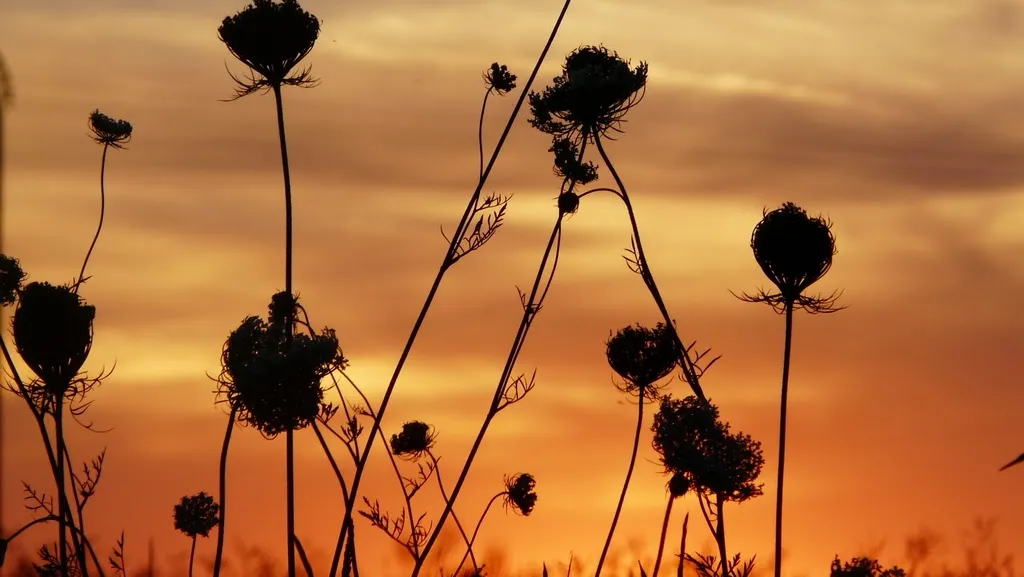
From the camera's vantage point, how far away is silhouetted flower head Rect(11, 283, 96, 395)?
10.6 metres

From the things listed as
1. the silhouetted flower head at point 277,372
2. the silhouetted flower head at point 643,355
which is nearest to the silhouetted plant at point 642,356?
the silhouetted flower head at point 643,355

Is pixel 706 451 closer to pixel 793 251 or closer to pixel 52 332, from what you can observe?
pixel 793 251

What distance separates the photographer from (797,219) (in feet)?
35.3

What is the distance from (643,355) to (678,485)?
1.86 metres

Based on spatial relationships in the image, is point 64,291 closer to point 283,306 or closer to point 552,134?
point 283,306

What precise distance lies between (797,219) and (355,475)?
420 centimetres

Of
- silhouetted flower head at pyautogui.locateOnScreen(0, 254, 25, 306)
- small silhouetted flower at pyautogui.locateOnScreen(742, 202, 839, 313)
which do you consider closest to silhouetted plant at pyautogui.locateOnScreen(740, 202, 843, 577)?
small silhouetted flower at pyautogui.locateOnScreen(742, 202, 839, 313)

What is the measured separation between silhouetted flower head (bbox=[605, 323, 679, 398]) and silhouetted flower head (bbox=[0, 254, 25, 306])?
591 cm

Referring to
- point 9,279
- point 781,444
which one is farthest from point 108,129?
point 781,444

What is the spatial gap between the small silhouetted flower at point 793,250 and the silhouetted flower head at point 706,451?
126 centimetres

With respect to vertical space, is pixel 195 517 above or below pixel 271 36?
below

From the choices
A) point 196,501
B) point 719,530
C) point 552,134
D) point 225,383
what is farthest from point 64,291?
point 719,530

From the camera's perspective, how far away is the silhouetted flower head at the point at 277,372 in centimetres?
944

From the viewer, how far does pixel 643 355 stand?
12.5 meters
